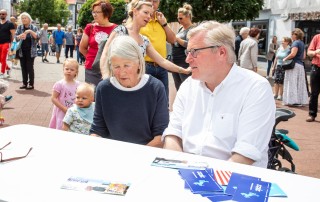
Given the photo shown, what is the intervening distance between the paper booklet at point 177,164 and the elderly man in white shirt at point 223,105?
0.40 m

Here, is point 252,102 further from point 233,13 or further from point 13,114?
point 233,13

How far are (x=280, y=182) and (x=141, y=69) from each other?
4.65 ft

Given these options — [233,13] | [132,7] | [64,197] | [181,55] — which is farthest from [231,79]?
[233,13]

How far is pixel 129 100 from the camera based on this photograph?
9.41ft

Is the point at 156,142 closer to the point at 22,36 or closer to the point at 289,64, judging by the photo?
the point at 289,64

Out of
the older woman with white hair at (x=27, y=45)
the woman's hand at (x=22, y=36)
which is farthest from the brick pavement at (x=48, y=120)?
the woman's hand at (x=22, y=36)

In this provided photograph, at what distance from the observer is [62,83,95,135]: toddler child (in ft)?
12.8

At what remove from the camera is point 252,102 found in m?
2.32

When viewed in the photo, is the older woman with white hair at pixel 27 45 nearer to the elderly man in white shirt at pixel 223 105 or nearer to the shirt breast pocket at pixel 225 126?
the elderly man in white shirt at pixel 223 105

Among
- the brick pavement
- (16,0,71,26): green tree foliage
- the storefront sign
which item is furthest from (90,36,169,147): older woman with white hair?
(16,0,71,26): green tree foliage

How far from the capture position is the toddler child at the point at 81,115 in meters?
3.91

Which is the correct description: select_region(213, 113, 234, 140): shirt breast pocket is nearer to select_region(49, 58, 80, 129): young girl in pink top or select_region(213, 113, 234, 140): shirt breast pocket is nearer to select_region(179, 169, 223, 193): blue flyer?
select_region(179, 169, 223, 193): blue flyer

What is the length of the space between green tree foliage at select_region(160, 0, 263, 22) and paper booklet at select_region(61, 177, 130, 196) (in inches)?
603

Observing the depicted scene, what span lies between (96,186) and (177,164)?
422 millimetres
